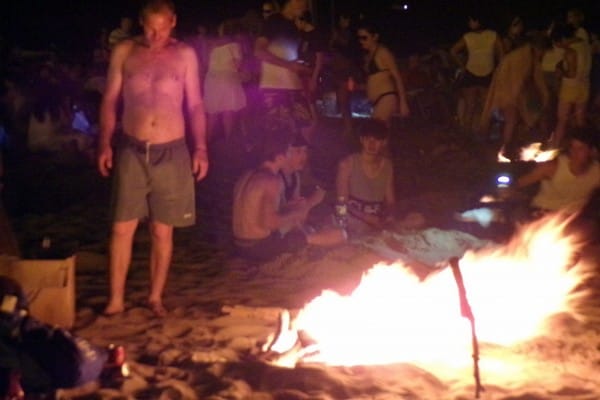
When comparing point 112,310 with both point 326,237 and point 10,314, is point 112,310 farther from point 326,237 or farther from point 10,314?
point 326,237

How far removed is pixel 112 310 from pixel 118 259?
0.35 meters

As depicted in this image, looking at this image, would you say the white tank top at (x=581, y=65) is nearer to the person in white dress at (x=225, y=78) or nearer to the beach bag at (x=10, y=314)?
the person in white dress at (x=225, y=78)

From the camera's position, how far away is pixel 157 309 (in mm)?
6145

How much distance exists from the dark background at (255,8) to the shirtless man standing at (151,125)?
16.1m

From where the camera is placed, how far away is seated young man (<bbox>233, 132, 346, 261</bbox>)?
24.6ft

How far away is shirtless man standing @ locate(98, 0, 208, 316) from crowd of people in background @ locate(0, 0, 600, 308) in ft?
5.21

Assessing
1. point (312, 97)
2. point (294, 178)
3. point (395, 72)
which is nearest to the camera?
point (294, 178)

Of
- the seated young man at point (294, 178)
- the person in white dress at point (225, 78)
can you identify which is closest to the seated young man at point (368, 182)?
the seated young man at point (294, 178)

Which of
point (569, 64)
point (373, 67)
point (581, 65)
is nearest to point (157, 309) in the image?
point (373, 67)

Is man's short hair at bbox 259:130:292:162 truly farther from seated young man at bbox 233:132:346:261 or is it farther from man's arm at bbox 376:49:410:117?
man's arm at bbox 376:49:410:117

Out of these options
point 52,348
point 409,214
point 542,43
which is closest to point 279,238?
point 409,214

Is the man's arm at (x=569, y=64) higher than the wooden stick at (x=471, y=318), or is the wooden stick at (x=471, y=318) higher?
the man's arm at (x=569, y=64)

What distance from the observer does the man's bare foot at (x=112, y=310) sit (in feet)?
19.9

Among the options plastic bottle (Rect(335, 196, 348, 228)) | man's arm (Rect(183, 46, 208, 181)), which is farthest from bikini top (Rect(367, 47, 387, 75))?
man's arm (Rect(183, 46, 208, 181))
